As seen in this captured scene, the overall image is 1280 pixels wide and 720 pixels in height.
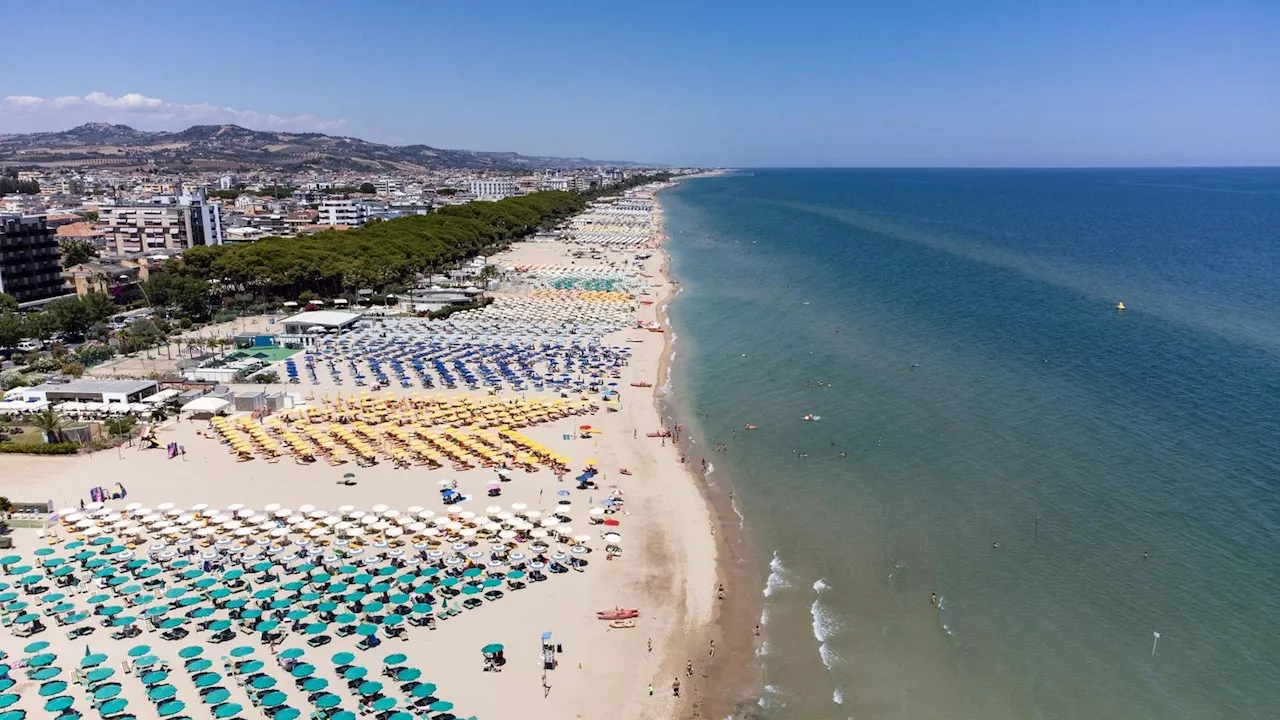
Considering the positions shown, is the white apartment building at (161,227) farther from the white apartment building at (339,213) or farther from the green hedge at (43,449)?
the green hedge at (43,449)

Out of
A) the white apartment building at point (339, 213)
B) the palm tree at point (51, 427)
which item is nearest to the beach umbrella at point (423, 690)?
the palm tree at point (51, 427)

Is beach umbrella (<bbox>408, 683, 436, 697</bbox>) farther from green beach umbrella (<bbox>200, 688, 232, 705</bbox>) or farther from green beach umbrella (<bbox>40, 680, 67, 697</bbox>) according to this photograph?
green beach umbrella (<bbox>40, 680, 67, 697</bbox>)

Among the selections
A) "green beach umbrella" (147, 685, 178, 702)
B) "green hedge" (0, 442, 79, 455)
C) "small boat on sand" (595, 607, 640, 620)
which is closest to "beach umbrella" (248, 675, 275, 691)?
"green beach umbrella" (147, 685, 178, 702)

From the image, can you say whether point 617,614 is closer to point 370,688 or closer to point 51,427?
point 370,688

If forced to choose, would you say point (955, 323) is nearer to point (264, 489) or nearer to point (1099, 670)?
point (1099, 670)

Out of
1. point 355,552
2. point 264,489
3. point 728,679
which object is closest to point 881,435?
point 728,679

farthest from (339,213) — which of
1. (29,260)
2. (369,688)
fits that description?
(369,688)
